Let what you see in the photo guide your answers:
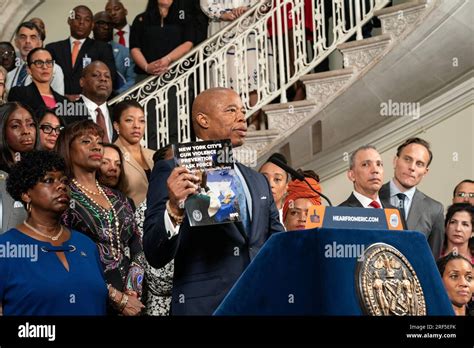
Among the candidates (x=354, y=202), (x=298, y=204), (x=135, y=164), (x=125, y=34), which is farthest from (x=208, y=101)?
(x=125, y=34)

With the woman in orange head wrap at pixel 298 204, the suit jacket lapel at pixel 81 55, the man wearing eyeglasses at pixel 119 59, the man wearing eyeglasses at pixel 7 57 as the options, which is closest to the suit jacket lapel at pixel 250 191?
the woman in orange head wrap at pixel 298 204

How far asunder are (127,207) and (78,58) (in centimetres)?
346

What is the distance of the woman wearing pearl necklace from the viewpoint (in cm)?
564

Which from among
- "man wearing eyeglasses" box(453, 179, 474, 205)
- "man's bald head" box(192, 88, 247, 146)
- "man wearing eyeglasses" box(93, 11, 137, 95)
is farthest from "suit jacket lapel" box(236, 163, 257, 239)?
"man wearing eyeglasses" box(93, 11, 137, 95)

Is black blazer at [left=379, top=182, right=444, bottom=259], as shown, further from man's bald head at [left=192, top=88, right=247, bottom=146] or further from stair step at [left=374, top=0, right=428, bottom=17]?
stair step at [left=374, top=0, right=428, bottom=17]

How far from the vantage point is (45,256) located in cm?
498

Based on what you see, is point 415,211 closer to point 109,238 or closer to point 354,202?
point 354,202

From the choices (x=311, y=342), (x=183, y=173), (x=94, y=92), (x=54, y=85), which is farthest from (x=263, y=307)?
(x=54, y=85)

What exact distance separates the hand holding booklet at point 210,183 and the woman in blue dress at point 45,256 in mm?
781

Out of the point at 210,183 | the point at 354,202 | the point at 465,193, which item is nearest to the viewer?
the point at 210,183

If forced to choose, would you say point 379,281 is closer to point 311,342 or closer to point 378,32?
point 311,342

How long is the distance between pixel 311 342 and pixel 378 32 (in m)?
6.62

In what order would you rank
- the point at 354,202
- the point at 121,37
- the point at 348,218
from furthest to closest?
the point at 121,37
the point at 354,202
the point at 348,218

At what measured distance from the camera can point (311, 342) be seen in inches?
151
